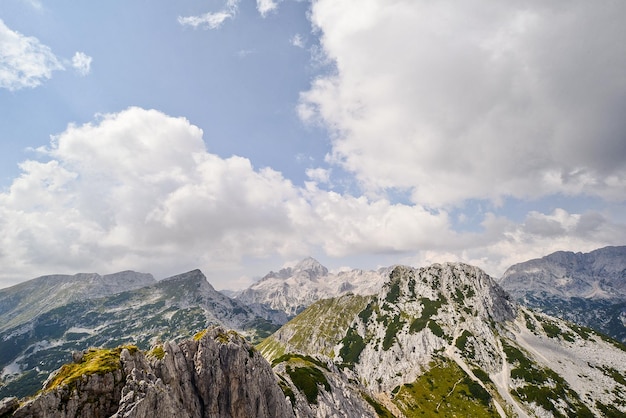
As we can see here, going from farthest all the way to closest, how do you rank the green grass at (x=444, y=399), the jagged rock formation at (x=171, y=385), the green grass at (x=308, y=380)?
the green grass at (x=444, y=399), the green grass at (x=308, y=380), the jagged rock formation at (x=171, y=385)

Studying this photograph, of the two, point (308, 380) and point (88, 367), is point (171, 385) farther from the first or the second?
point (308, 380)

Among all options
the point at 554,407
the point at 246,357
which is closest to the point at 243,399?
the point at 246,357

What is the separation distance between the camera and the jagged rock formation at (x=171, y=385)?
150 ft

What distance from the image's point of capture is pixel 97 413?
46.3 meters

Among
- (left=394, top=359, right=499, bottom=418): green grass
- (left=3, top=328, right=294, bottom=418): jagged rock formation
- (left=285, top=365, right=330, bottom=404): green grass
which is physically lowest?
(left=394, top=359, right=499, bottom=418): green grass

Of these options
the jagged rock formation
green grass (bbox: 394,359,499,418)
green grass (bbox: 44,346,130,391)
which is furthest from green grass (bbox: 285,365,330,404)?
green grass (bbox: 394,359,499,418)

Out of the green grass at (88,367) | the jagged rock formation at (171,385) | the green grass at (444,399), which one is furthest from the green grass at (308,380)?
the green grass at (444,399)

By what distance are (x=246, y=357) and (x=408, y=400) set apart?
5289 inches

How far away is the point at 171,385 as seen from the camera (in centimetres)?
5875

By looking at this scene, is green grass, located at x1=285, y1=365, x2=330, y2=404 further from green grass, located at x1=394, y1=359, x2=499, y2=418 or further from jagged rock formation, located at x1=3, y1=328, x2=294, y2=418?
green grass, located at x1=394, y1=359, x2=499, y2=418

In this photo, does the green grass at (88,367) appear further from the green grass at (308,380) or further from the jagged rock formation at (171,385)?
the green grass at (308,380)

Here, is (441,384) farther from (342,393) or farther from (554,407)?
(342,393)

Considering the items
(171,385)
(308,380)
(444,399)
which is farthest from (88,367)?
(444,399)

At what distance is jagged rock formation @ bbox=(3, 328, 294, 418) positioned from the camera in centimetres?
4566
